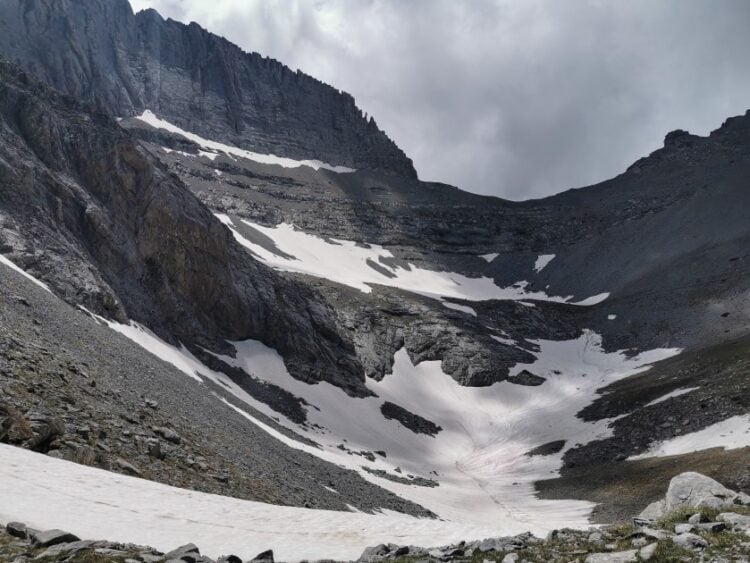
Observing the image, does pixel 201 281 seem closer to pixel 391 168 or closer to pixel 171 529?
pixel 171 529

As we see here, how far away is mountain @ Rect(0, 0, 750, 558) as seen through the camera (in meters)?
23.1

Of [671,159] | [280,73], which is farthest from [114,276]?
[280,73]

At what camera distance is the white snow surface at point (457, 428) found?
118 ft

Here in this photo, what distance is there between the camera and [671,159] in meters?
142

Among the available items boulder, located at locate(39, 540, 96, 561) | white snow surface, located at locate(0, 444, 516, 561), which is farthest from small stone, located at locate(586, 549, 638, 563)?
boulder, located at locate(39, 540, 96, 561)

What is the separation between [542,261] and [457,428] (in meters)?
71.3

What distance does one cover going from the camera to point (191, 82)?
175250 mm

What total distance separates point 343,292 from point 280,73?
13688 centimetres

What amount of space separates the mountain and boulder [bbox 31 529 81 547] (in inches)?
66.0

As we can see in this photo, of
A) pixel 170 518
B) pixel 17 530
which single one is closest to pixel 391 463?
pixel 170 518

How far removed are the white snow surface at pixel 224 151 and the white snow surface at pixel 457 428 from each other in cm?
9945

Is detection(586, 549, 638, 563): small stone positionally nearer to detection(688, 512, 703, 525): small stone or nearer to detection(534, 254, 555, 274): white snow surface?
detection(688, 512, 703, 525): small stone

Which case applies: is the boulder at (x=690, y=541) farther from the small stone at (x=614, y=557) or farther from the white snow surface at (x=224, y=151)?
the white snow surface at (x=224, y=151)

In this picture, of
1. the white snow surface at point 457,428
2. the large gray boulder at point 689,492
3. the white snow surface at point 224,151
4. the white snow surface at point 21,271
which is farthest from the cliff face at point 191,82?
the large gray boulder at point 689,492
